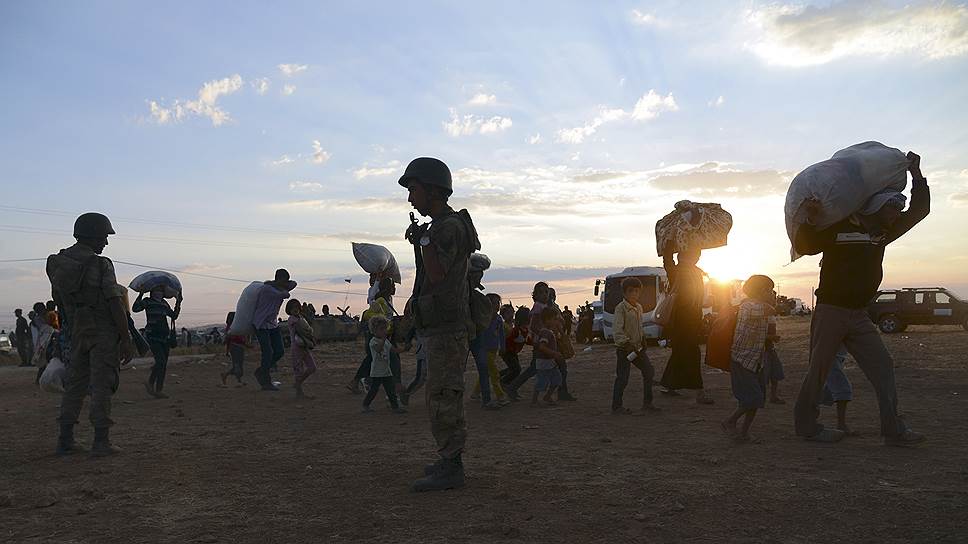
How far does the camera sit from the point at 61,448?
6.66m

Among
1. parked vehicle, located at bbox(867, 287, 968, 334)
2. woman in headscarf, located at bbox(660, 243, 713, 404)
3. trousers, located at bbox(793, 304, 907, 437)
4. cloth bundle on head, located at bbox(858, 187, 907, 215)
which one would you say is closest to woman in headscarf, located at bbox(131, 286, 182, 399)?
woman in headscarf, located at bbox(660, 243, 713, 404)

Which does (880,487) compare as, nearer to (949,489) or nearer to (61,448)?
(949,489)

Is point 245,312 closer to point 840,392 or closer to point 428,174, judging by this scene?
point 428,174

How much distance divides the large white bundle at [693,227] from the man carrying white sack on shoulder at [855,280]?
356 centimetres

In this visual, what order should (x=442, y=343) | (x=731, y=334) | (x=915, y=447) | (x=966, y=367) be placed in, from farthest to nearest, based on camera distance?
(x=966, y=367), (x=731, y=334), (x=915, y=447), (x=442, y=343)

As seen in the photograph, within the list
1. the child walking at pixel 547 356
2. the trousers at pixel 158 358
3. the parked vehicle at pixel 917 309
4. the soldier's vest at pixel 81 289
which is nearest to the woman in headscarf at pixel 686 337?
the child walking at pixel 547 356

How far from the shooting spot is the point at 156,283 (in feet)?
40.9

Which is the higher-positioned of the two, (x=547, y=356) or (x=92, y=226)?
(x=92, y=226)

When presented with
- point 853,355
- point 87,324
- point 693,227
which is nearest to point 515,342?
point 693,227

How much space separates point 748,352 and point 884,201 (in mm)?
1694

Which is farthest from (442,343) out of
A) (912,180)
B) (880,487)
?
(912,180)

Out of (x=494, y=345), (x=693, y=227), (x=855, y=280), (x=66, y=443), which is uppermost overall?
(x=693, y=227)

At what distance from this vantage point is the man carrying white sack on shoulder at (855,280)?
614 centimetres

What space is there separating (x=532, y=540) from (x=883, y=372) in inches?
151
